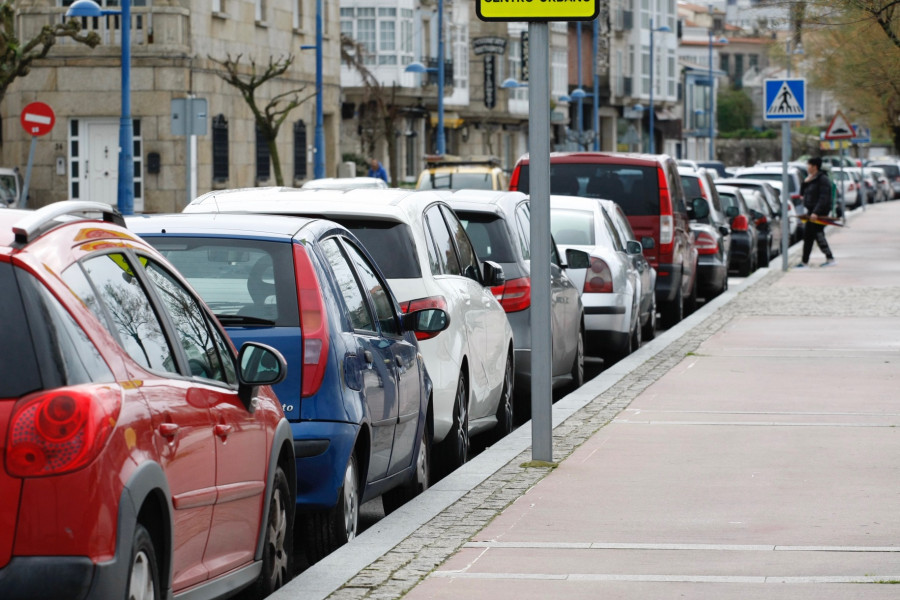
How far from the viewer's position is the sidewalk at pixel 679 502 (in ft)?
22.0

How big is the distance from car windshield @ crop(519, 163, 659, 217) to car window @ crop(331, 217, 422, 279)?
9.80 m

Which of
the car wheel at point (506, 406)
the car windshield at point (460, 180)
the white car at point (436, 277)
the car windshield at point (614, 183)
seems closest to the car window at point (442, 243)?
the white car at point (436, 277)

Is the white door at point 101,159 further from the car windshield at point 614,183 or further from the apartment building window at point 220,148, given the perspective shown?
the car windshield at point 614,183

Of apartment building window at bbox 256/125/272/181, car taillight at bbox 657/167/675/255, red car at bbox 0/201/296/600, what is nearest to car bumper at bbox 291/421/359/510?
red car at bbox 0/201/296/600

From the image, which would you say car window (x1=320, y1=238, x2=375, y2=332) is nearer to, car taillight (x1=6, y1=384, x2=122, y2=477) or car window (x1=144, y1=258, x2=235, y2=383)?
car window (x1=144, y1=258, x2=235, y2=383)

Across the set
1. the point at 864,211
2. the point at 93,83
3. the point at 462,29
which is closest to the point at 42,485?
the point at 93,83

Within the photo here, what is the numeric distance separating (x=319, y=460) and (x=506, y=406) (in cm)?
461

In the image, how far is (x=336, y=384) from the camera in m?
7.27

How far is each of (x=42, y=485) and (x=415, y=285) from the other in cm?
516

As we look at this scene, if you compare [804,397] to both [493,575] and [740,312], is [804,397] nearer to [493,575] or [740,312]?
[493,575]

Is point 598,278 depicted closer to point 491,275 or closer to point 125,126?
point 491,275

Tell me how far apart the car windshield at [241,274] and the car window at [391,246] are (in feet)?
5.95

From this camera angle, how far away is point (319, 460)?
23.6ft

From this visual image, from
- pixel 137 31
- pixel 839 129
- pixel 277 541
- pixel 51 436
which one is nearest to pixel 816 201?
pixel 839 129
